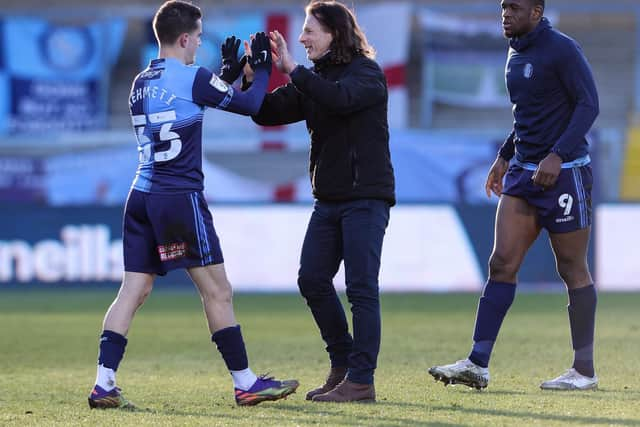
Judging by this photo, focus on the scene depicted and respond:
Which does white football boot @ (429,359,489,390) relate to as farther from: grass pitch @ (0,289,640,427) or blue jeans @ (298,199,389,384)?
blue jeans @ (298,199,389,384)

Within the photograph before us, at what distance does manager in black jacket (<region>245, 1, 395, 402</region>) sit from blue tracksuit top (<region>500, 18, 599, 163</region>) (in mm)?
856

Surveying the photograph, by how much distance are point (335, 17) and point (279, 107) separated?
1.94ft

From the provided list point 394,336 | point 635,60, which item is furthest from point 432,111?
point 394,336

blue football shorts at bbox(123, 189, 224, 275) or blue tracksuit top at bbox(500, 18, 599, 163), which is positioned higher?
blue tracksuit top at bbox(500, 18, 599, 163)

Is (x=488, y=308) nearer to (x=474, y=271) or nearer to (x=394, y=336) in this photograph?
(x=394, y=336)

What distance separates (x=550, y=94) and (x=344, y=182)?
1.26 m

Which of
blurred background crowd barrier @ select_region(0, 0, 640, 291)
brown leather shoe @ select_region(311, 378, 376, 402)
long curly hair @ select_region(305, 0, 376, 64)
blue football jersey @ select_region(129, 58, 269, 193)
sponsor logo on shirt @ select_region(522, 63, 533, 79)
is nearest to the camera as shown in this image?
blue football jersey @ select_region(129, 58, 269, 193)

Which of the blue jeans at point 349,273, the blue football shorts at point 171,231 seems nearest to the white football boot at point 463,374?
the blue jeans at point 349,273

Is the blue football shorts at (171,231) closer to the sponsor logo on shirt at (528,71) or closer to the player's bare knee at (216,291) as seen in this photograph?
the player's bare knee at (216,291)

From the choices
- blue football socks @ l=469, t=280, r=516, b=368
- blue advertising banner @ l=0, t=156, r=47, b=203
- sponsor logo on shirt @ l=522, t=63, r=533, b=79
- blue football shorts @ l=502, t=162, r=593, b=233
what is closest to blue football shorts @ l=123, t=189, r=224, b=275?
blue football socks @ l=469, t=280, r=516, b=368

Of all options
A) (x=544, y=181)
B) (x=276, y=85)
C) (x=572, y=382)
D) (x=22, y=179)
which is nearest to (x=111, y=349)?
(x=544, y=181)

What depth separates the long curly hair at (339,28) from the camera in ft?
20.4

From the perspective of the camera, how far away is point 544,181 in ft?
21.0

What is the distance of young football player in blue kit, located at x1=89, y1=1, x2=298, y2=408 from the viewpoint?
5.89 meters
